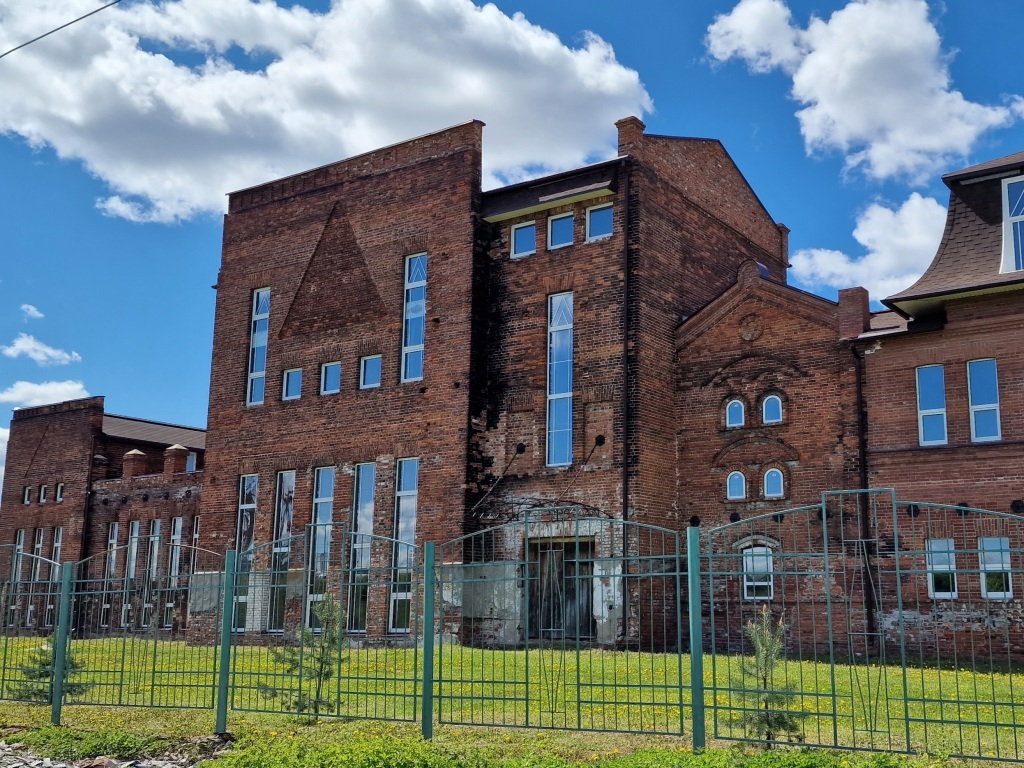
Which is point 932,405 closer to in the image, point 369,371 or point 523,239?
point 523,239

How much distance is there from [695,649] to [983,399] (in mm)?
12339

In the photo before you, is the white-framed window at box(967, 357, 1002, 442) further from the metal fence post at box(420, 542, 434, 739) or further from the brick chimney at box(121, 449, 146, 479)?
A: the brick chimney at box(121, 449, 146, 479)

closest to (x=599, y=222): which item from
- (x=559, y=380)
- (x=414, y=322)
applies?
(x=559, y=380)

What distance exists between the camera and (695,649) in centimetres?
943

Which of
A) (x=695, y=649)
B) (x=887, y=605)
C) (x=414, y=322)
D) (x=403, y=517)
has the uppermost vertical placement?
(x=414, y=322)

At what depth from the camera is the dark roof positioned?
37.9 metres

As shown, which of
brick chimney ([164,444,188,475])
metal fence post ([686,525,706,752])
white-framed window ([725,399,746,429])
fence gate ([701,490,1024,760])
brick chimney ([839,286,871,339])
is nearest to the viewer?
metal fence post ([686,525,706,752])

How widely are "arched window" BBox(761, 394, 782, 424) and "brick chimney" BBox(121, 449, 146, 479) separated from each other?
21947 mm

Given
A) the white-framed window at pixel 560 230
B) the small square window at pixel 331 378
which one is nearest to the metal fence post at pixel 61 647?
the small square window at pixel 331 378

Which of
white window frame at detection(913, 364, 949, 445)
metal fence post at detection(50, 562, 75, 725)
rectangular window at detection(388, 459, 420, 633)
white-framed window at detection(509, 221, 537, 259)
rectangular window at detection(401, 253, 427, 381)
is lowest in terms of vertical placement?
metal fence post at detection(50, 562, 75, 725)

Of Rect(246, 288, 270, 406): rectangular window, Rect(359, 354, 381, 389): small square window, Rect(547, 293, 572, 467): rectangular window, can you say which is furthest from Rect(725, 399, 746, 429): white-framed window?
Rect(246, 288, 270, 406): rectangular window

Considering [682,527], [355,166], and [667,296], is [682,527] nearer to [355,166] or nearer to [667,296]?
[667,296]

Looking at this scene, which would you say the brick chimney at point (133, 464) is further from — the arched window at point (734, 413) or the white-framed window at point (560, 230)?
the arched window at point (734, 413)

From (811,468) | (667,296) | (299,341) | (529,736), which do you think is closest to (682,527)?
(811,468)
